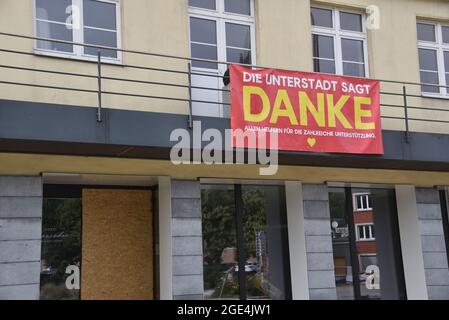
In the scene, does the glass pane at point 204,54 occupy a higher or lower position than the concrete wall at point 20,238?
higher

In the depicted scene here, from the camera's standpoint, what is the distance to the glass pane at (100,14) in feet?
33.3

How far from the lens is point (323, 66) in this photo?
12086 mm

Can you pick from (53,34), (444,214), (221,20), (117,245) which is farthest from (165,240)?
(444,214)

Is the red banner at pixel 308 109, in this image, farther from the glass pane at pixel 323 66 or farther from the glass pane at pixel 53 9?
the glass pane at pixel 53 9

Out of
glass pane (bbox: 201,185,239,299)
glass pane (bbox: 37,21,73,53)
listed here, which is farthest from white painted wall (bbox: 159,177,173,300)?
glass pane (bbox: 37,21,73,53)

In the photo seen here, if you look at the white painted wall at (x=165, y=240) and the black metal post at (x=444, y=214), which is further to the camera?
the black metal post at (x=444, y=214)

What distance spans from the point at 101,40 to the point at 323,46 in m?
4.41

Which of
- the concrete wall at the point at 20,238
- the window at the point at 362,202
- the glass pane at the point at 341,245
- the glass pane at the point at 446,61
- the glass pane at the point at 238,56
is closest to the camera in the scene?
the concrete wall at the point at 20,238

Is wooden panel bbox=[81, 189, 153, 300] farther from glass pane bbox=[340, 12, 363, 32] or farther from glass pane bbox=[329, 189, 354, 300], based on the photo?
glass pane bbox=[340, 12, 363, 32]

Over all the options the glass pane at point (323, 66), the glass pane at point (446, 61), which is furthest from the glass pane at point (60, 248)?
the glass pane at point (446, 61)

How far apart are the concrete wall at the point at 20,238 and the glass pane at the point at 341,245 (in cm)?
554

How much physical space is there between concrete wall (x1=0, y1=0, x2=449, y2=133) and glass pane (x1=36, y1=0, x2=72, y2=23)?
9.5 inches

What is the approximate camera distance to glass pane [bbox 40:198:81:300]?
10375mm

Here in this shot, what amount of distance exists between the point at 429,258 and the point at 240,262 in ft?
13.0
